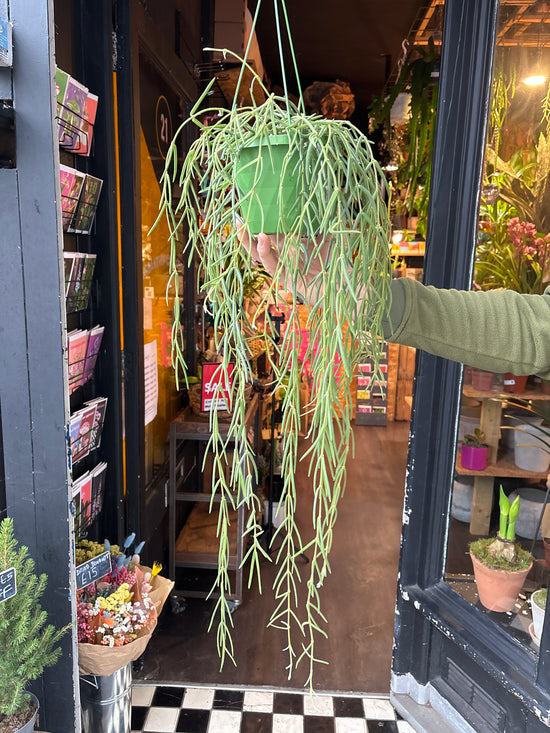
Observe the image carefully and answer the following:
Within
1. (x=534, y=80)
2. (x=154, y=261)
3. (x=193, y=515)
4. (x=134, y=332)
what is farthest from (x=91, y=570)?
(x=534, y=80)

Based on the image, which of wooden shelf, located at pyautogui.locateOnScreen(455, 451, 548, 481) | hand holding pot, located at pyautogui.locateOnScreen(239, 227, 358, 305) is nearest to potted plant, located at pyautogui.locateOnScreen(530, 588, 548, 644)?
wooden shelf, located at pyautogui.locateOnScreen(455, 451, 548, 481)

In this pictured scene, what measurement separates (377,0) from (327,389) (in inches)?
156

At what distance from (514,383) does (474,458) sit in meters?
0.33

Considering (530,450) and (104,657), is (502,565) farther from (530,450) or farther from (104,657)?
(104,657)

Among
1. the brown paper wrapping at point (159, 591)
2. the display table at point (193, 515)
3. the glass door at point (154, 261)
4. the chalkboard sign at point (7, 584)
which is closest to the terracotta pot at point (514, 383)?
the display table at point (193, 515)

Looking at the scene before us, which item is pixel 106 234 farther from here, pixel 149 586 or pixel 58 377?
pixel 149 586

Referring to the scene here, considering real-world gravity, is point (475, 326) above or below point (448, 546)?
above

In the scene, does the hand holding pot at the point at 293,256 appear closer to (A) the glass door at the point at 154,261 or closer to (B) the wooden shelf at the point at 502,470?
(A) the glass door at the point at 154,261

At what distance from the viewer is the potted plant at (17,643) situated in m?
1.17

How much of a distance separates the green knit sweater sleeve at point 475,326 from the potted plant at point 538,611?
3.46 feet

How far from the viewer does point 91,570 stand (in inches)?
58.9

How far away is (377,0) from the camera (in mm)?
3736

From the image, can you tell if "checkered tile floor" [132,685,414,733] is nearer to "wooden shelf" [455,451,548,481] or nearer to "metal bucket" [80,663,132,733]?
"metal bucket" [80,663,132,733]

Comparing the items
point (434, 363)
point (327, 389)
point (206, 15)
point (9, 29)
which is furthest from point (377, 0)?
point (327, 389)
